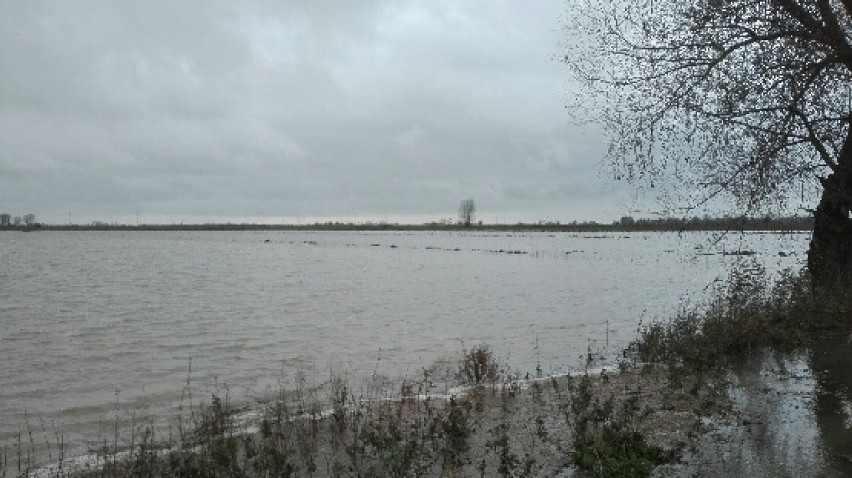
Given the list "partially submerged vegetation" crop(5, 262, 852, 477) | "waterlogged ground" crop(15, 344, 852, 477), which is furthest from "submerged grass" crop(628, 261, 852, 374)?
"waterlogged ground" crop(15, 344, 852, 477)

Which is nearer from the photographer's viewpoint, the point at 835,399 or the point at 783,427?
the point at 783,427

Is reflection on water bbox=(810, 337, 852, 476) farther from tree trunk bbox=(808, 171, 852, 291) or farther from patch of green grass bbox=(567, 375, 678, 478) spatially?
tree trunk bbox=(808, 171, 852, 291)

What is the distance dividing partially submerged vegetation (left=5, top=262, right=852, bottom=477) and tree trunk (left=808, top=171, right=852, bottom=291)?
187 centimetres

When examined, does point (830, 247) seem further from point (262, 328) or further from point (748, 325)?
point (262, 328)

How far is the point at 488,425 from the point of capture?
27.9 ft

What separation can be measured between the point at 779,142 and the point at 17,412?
1278cm

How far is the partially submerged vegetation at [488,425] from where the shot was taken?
648cm

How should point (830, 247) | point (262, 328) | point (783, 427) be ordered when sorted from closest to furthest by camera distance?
point (783, 427) → point (830, 247) → point (262, 328)

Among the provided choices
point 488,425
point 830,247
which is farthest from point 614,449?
point 830,247

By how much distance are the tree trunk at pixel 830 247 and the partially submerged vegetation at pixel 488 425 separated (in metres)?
1.87

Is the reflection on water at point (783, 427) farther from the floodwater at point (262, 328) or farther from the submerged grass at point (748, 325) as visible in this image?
the floodwater at point (262, 328)

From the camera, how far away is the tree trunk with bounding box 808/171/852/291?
14.8 meters

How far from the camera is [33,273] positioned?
40781 mm

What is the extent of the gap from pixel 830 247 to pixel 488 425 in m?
10.9
